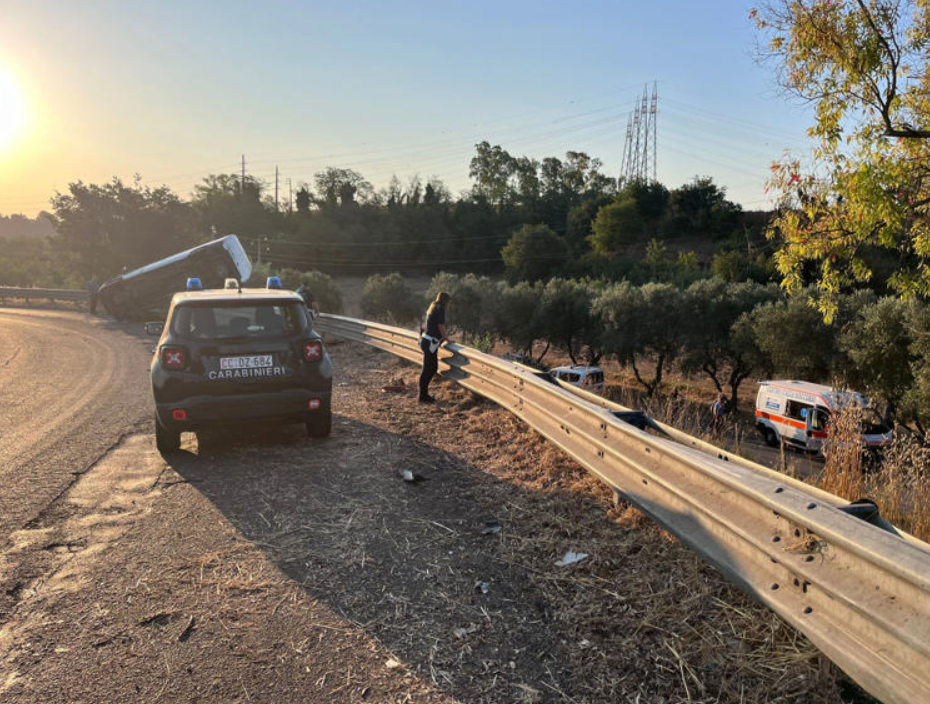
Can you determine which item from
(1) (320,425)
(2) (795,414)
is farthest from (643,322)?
(1) (320,425)

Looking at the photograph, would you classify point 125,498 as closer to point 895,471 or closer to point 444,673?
point 444,673

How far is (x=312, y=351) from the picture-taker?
595 cm

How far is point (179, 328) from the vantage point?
565cm

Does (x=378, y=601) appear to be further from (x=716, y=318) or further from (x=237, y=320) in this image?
(x=716, y=318)

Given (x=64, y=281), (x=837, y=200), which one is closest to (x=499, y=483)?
(x=837, y=200)

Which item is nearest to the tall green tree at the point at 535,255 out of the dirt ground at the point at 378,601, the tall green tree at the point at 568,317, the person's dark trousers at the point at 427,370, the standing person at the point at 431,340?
the tall green tree at the point at 568,317

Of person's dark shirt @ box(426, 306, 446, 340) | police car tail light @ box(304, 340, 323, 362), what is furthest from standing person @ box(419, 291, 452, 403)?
police car tail light @ box(304, 340, 323, 362)

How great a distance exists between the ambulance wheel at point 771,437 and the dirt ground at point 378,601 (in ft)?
63.6

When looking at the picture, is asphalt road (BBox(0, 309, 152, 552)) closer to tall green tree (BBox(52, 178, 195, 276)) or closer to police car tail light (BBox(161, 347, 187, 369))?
police car tail light (BBox(161, 347, 187, 369))

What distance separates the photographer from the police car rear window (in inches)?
224

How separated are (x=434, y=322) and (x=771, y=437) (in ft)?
59.8

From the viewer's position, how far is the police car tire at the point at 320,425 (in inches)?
242

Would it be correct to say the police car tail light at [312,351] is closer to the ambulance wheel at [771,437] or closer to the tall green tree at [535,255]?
the ambulance wheel at [771,437]

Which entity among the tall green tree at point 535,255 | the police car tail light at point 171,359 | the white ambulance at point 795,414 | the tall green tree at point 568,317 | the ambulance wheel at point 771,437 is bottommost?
the ambulance wheel at point 771,437
